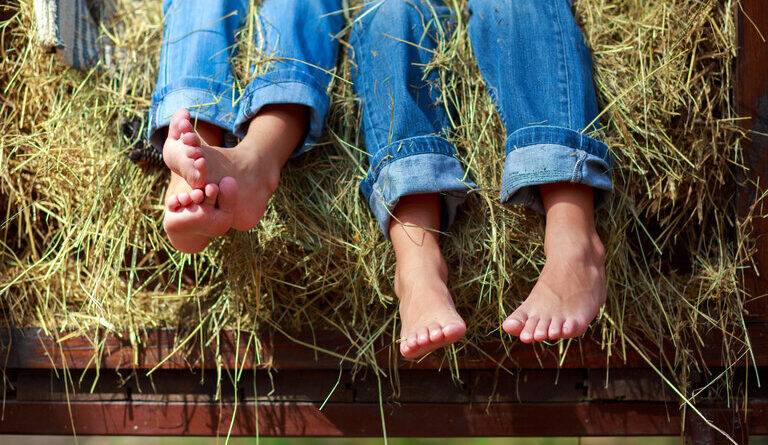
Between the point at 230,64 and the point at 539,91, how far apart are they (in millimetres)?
495

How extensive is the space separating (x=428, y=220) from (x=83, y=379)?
66 centimetres

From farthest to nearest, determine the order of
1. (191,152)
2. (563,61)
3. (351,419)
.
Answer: (351,419) → (563,61) → (191,152)

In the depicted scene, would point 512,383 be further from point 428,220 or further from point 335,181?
point 335,181

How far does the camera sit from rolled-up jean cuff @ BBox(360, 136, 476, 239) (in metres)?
1.29

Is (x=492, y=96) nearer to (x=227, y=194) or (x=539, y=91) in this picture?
(x=539, y=91)

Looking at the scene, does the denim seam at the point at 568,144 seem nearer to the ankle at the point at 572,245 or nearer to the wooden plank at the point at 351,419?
the ankle at the point at 572,245

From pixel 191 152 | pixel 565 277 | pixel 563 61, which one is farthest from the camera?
pixel 563 61

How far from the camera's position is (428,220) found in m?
1.32

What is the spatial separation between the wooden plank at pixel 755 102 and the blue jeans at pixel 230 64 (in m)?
0.64

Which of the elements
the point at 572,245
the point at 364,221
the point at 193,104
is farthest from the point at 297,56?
the point at 572,245

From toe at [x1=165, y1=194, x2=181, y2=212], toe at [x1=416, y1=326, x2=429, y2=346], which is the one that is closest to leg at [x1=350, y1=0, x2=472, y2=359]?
toe at [x1=416, y1=326, x2=429, y2=346]

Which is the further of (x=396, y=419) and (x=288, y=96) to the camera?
(x=396, y=419)

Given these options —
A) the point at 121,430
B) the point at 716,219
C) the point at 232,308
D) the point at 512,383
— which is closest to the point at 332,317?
the point at 232,308

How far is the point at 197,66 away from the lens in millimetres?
1383
